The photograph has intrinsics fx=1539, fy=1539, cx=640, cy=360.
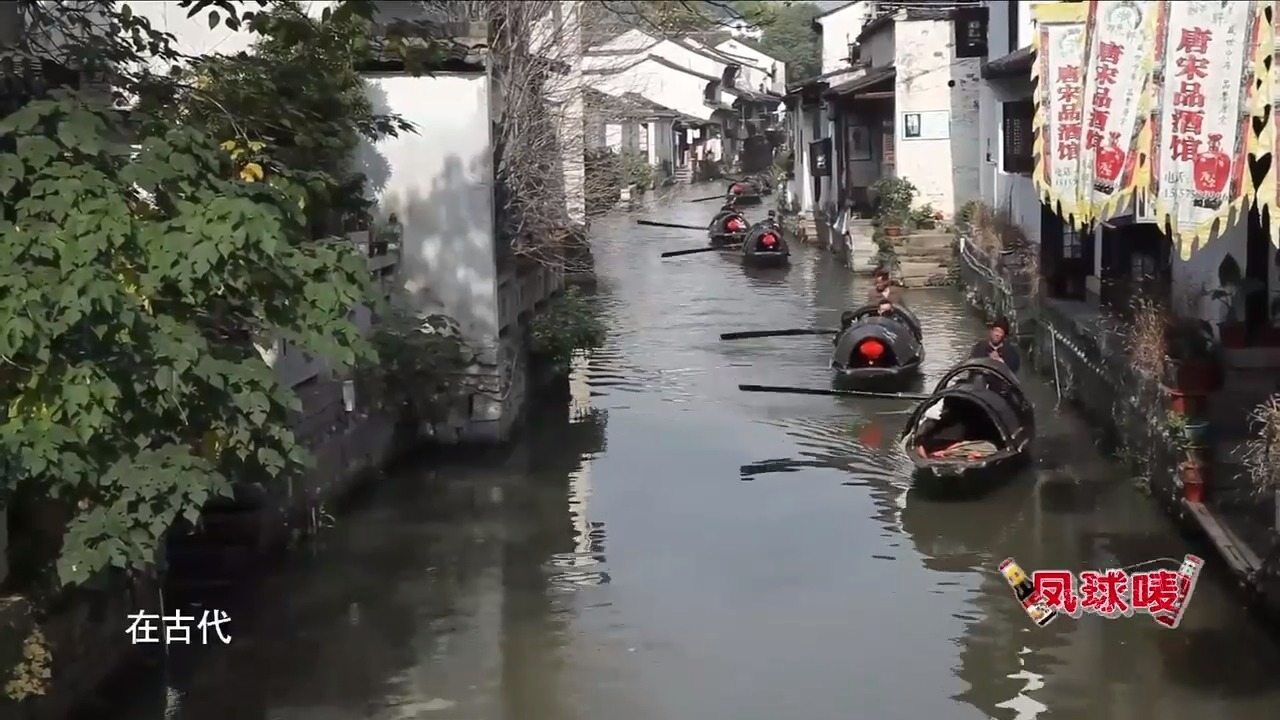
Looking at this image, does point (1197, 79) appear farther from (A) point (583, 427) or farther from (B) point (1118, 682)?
(A) point (583, 427)

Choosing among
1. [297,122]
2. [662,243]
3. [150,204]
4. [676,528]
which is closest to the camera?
[150,204]

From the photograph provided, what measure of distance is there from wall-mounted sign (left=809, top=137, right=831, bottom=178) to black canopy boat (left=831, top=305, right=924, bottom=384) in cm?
2072

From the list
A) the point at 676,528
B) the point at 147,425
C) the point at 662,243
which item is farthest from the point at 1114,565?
the point at 662,243

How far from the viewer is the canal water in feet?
34.4

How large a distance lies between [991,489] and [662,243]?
29.0m

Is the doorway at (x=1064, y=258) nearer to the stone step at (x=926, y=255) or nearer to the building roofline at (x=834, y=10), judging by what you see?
the stone step at (x=926, y=255)

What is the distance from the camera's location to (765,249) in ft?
124

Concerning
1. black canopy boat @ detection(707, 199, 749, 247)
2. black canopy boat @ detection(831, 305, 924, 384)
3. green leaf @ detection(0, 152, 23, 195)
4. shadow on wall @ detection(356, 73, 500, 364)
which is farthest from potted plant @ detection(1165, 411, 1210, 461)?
black canopy boat @ detection(707, 199, 749, 247)

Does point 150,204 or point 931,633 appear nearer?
point 150,204

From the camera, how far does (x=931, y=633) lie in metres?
11.7

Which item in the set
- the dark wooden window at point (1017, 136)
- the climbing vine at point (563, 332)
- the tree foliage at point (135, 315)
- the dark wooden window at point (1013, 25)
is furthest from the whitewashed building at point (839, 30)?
the tree foliage at point (135, 315)

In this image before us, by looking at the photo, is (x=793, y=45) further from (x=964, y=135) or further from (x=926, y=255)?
(x=926, y=255)

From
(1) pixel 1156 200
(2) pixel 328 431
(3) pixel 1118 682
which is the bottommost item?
(3) pixel 1118 682

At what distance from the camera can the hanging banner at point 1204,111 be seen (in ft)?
26.5
